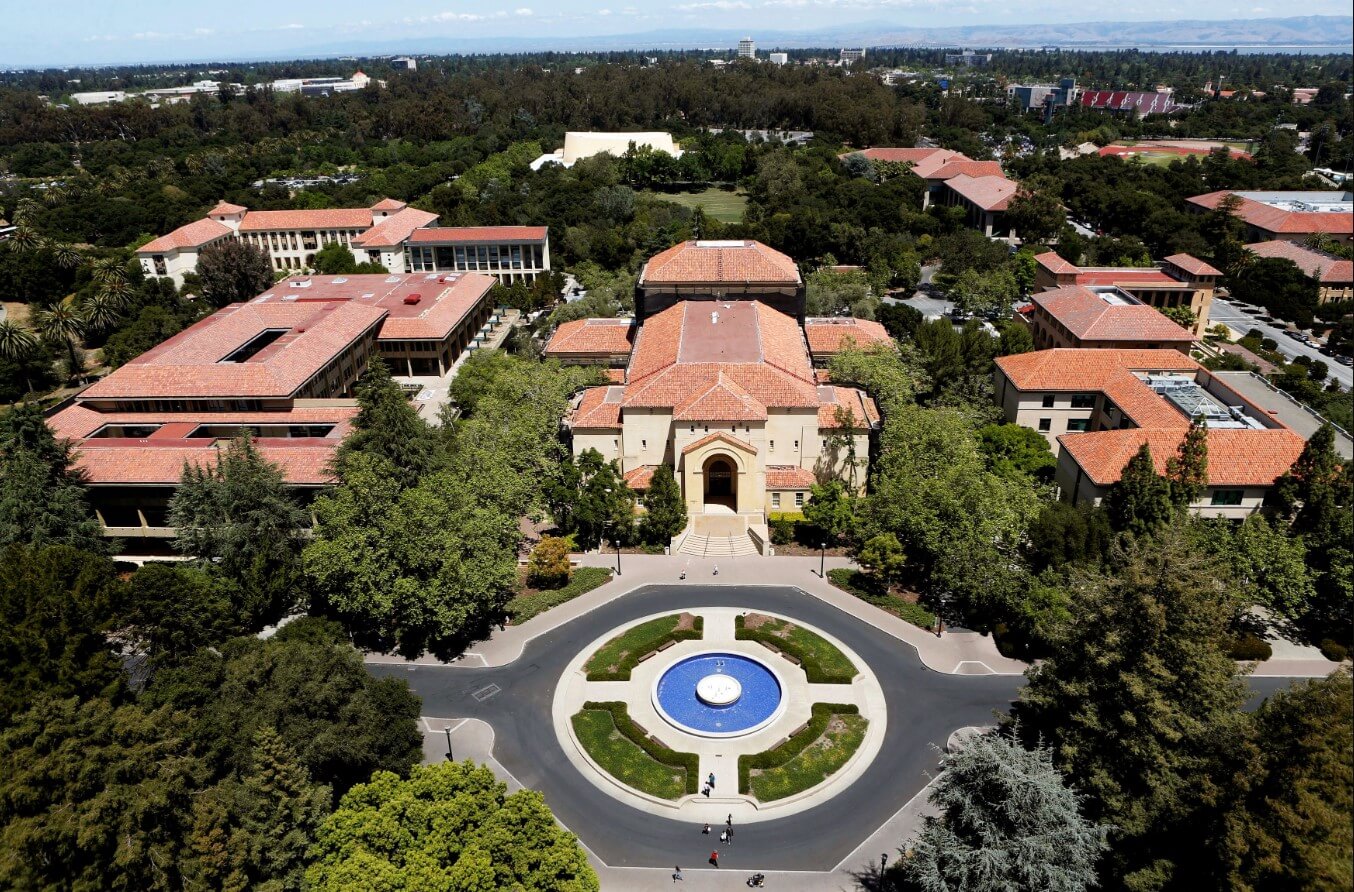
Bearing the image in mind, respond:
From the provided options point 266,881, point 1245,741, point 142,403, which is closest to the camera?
point 1245,741

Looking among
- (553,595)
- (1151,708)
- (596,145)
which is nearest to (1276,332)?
(1151,708)

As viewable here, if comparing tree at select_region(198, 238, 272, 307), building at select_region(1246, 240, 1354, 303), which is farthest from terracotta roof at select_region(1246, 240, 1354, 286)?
tree at select_region(198, 238, 272, 307)

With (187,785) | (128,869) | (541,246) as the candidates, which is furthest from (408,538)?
(541,246)

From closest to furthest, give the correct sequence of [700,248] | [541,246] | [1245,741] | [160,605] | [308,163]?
[1245,741]
[160,605]
[700,248]
[541,246]
[308,163]

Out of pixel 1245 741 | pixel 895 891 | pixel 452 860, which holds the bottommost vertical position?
pixel 895 891

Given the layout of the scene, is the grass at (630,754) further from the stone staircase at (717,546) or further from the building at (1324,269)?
the building at (1324,269)

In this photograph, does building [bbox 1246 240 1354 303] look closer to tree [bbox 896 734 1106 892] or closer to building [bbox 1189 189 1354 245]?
building [bbox 1189 189 1354 245]

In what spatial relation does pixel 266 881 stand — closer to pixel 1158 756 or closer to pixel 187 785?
pixel 187 785
